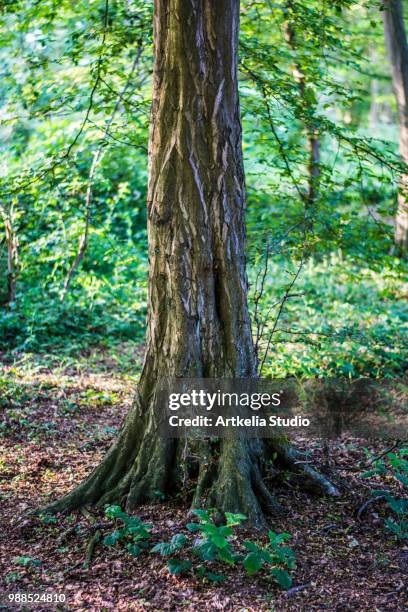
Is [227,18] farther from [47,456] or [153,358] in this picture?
[47,456]

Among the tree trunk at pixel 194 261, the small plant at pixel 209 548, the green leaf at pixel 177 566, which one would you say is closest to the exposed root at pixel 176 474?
the tree trunk at pixel 194 261

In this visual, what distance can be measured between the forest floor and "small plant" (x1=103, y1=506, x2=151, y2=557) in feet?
0.24

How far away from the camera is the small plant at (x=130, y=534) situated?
3.39m

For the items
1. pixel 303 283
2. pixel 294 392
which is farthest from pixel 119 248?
pixel 294 392

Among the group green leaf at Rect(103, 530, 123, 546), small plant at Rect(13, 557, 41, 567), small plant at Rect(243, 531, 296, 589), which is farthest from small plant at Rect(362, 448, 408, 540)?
small plant at Rect(13, 557, 41, 567)

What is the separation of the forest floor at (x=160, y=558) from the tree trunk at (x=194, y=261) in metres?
0.25

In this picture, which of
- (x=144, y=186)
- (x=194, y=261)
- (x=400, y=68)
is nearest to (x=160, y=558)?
(x=194, y=261)

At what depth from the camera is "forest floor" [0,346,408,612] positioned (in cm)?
310

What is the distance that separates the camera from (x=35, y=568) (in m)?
3.35

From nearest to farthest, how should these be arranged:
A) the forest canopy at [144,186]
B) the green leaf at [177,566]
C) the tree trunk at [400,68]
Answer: the green leaf at [177,566] < the forest canopy at [144,186] < the tree trunk at [400,68]

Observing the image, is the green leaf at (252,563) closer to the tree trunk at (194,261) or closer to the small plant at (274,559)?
the small plant at (274,559)

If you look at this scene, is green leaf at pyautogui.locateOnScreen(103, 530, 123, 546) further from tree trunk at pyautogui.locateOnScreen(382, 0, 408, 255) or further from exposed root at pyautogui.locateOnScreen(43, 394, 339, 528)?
tree trunk at pyautogui.locateOnScreen(382, 0, 408, 255)

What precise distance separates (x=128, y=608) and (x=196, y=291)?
189 centimetres

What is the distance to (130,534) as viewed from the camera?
11.7 ft
